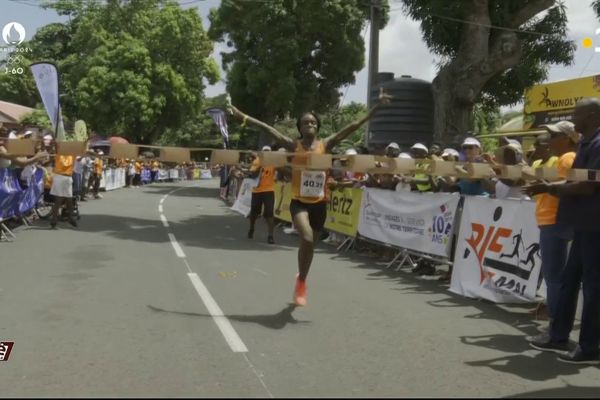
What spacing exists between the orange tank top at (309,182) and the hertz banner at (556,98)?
17.2 metres

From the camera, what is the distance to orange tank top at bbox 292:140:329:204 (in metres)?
6.90

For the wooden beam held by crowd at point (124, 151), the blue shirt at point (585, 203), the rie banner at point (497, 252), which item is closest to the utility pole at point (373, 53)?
the rie banner at point (497, 252)

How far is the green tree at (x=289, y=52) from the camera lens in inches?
1081

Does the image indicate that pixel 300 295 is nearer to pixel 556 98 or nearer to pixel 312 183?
pixel 312 183

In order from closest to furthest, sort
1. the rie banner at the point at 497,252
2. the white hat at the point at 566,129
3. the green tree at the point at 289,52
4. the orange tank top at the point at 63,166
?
the white hat at the point at 566,129, the rie banner at the point at 497,252, the orange tank top at the point at 63,166, the green tree at the point at 289,52

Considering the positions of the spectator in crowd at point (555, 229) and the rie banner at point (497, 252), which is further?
the rie banner at point (497, 252)

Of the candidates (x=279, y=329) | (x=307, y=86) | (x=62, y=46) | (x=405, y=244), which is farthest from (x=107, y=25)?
(x=279, y=329)

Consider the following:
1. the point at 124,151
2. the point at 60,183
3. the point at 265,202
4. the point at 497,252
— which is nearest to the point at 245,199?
the point at 265,202

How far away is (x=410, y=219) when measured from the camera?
10539mm

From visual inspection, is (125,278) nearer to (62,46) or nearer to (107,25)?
(107,25)

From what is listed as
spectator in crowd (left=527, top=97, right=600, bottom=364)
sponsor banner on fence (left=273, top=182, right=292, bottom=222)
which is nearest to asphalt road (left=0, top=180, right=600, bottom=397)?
spectator in crowd (left=527, top=97, right=600, bottom=364)

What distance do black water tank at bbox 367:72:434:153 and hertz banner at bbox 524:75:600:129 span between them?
565 cm

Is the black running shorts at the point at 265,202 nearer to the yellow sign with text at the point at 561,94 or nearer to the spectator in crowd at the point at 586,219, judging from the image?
the spectator in crowd at the point at 586,219

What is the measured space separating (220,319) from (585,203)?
3459mm
